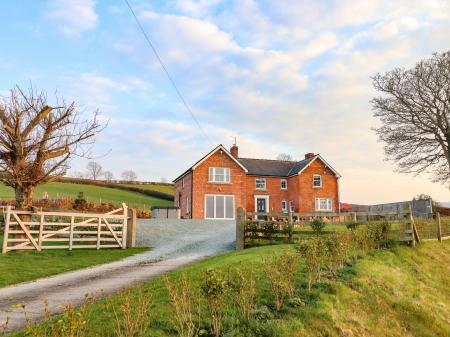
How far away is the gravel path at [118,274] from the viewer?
8.79m

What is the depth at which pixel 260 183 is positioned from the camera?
141 feet

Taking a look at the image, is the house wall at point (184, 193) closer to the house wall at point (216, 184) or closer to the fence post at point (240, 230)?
the house wall at point (216, 184)

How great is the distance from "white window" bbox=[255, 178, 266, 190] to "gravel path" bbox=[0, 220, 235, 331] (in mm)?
15542

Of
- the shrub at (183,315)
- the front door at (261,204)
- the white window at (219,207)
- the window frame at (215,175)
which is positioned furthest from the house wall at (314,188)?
the shrub at (183,315)

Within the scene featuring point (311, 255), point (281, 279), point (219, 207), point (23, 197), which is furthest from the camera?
point (219, 207)

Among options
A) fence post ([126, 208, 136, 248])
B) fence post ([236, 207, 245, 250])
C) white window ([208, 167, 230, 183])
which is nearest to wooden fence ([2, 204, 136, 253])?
fence post ([126, 208, 136, 248])

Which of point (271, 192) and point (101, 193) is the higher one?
point (101, 193)

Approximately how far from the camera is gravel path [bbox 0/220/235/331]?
8789mm

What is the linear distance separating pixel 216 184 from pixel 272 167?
9.64m

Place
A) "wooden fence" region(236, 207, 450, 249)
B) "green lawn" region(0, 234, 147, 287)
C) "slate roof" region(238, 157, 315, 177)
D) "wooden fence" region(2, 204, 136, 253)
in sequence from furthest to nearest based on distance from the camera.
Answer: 1. "slate roof" region(238, 157, 315, 177)
2. "wooden fence" region(236, 207, 450, 249)
3. "wooden fence" region(2, 204, 136, 253)
4. "green lawn" region(0, 234, 147, 287)

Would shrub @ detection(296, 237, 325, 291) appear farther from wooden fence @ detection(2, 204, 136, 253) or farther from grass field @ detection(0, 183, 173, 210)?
grass field @ detection(0, 183, 173, 210)

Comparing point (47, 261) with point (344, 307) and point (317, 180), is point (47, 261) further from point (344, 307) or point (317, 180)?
point (317, 180)

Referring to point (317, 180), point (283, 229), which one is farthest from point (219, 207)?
point (283, 229)

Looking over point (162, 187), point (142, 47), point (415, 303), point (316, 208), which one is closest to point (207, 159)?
point (316, 208)
